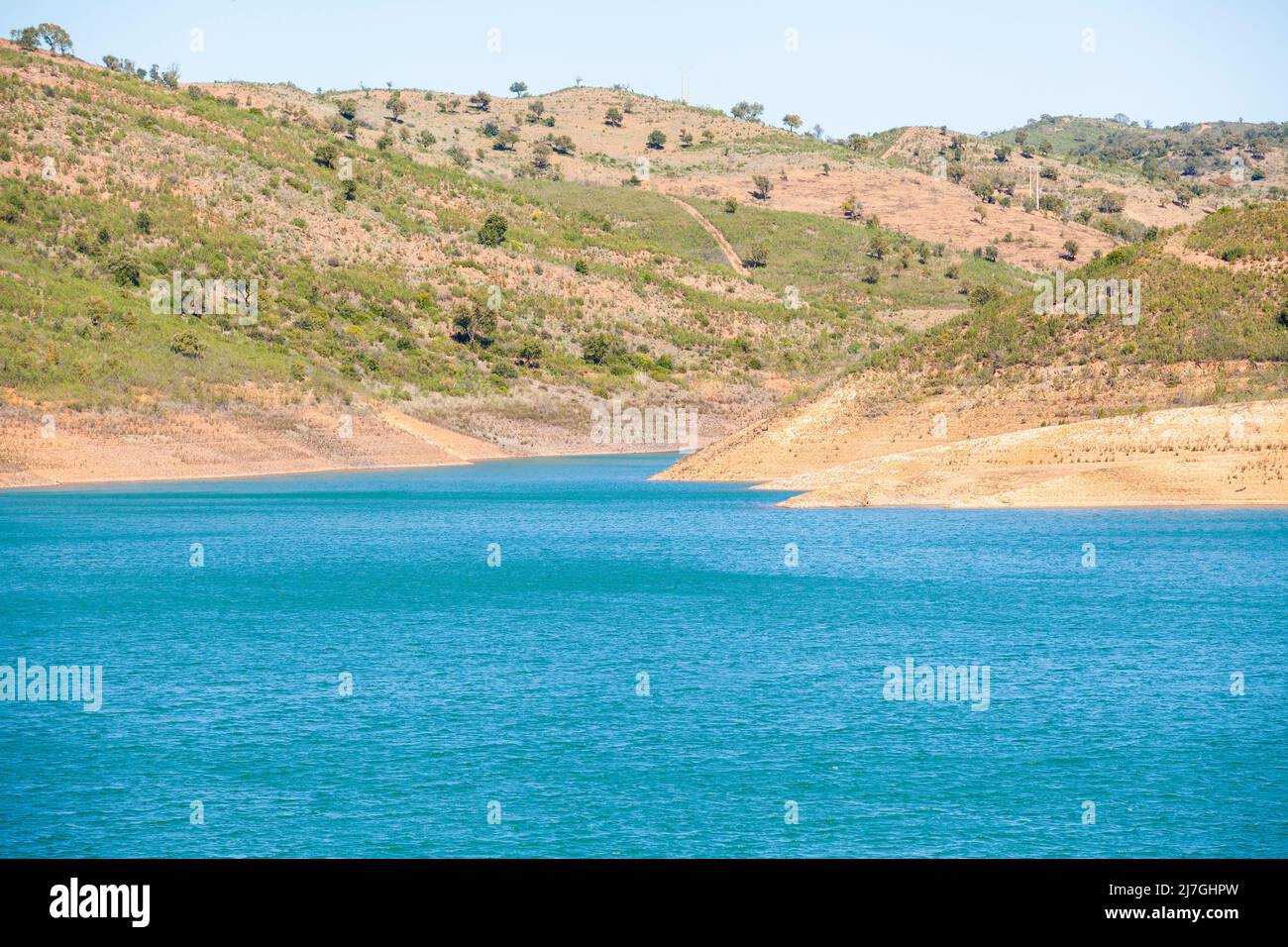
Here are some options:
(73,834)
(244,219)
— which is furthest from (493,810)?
(244,219)

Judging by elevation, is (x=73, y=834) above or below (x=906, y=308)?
below

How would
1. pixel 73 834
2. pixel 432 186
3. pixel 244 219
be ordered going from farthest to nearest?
pixel 432 186, pixel 244 219, pixel 73 834

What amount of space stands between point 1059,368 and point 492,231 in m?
85.8

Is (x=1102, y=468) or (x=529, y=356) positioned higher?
(x=529, y=356)

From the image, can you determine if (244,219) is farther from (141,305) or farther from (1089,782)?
(1089,782)

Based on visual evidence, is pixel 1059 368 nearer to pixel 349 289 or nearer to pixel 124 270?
pixel 349 289

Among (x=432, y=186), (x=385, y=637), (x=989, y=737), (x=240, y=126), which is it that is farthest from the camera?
(x=432, y=186)

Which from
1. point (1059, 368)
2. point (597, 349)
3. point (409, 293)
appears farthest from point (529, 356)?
point (1059, 368)

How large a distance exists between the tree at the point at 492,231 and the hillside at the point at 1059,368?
229 ft

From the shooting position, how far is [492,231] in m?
152

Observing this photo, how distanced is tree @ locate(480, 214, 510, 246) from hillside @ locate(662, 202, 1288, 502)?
69915mm
